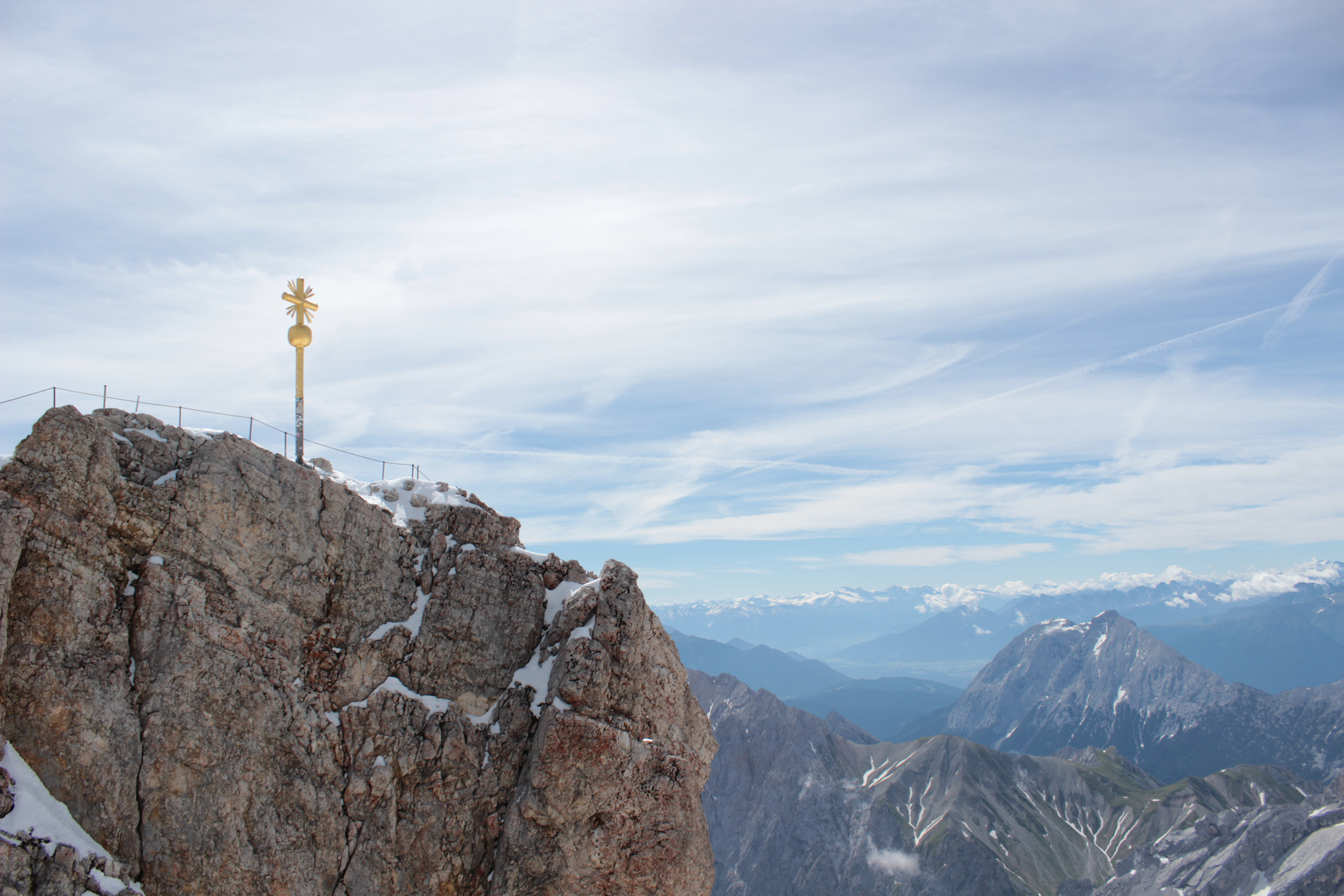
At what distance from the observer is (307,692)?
33531 mm

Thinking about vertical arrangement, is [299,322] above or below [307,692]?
above

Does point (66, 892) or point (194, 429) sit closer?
point (66, 892)

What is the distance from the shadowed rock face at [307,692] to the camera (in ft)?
97.6

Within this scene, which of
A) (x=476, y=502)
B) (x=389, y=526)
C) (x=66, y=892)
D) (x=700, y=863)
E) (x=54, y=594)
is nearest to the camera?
(x=66, y=892)

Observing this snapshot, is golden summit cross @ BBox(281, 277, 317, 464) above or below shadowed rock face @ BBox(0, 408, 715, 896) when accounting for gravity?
above

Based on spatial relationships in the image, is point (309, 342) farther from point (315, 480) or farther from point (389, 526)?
point (389, 526)

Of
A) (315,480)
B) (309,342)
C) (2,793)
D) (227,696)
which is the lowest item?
(2,793)

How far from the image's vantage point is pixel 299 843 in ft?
104

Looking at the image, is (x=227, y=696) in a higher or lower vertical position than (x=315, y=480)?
lower

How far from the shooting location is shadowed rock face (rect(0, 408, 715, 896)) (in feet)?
97.6

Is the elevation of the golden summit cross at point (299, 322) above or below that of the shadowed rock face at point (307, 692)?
→ above

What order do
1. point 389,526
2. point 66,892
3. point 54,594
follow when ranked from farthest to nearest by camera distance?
point 389,526 < point 54,594 < point 66,892

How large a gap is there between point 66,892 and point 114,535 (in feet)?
41.1

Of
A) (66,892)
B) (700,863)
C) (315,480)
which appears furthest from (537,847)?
(315,480)
